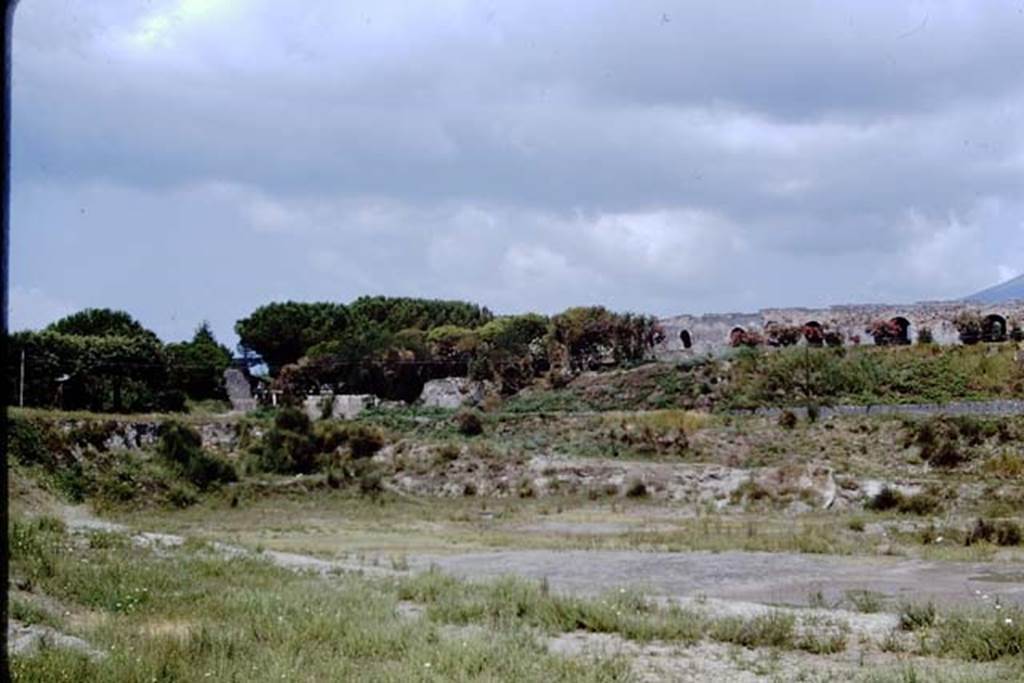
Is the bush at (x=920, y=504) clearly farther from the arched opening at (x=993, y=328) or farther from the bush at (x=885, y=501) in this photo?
the arched opening at (x=993, y=328)

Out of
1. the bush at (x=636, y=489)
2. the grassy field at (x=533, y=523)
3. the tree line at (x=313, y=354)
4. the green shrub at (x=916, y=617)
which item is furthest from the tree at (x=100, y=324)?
the green shrub at (x=916, y=617)

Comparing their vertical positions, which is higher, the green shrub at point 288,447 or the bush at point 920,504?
the green shrub at point 288,447

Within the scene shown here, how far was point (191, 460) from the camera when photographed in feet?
136

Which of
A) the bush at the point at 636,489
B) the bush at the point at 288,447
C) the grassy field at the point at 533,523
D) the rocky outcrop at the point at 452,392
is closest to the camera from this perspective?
the grassy field at the point at 533,523

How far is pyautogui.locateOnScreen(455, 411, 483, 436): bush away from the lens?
51.8m

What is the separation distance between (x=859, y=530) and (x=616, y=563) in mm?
8917

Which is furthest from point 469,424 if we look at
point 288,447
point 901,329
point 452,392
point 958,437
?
point 901,329

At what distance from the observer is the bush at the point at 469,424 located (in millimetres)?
51750

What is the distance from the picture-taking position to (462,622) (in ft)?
42.5

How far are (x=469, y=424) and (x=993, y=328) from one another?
3123 centimetres

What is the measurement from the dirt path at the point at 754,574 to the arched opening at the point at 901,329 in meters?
46.2

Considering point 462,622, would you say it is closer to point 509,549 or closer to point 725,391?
point 509,549

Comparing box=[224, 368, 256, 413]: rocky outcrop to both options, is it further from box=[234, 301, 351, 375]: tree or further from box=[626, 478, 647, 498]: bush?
box=[626, 478, 647, 498]: bush

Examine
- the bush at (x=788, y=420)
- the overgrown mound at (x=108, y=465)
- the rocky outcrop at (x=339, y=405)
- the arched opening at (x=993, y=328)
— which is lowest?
the overgrown mound at (x=108, y=465)
